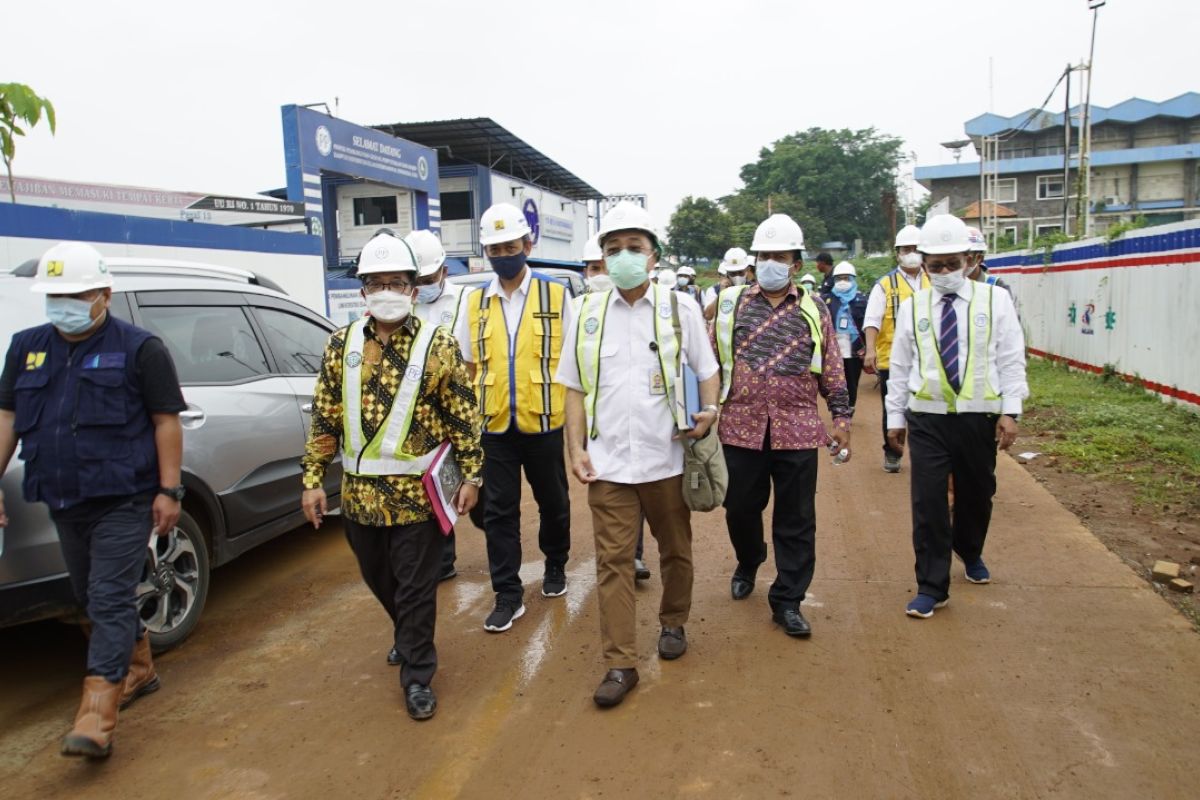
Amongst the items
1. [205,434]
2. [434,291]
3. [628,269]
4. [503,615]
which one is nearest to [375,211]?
[434,291]

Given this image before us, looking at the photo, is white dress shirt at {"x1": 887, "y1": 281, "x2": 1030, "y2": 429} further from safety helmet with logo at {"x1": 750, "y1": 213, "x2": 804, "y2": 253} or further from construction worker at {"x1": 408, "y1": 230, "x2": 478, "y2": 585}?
construction worker at {"x1": 408, "y1": 230, "x2": 478, "y2": 585}

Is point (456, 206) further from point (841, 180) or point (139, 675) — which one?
point (841, 180)

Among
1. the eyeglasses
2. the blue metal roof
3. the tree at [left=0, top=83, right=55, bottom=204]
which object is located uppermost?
the blue metal roof

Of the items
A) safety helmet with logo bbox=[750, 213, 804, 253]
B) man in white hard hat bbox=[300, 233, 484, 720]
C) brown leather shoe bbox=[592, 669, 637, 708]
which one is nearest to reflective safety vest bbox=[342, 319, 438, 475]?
man in white hard hat bbox=[300, 233, 484, 720]

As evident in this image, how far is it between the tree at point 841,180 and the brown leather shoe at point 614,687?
58.5m

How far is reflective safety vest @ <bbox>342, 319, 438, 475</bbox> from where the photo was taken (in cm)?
347

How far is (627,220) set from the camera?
147 inches

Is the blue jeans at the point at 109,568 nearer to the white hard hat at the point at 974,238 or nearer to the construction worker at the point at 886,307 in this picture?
the white hard hat at the point at 974,238

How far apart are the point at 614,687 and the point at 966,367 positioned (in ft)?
7.47

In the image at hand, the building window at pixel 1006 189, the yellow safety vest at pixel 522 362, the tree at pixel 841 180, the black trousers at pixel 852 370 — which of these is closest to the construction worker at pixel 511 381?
the yellow safety vest at pixel 522 362

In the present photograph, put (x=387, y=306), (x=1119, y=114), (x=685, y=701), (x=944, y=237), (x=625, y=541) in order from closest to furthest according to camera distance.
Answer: (x=387, y=306), (x=685, y=701), (x=625, y=541), (x=944, y=237), (x=1119, y=114)

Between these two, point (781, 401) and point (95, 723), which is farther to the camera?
point (781, 401)

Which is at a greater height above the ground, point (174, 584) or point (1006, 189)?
point (1006, 189)

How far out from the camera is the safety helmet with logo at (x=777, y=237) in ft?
14.0
